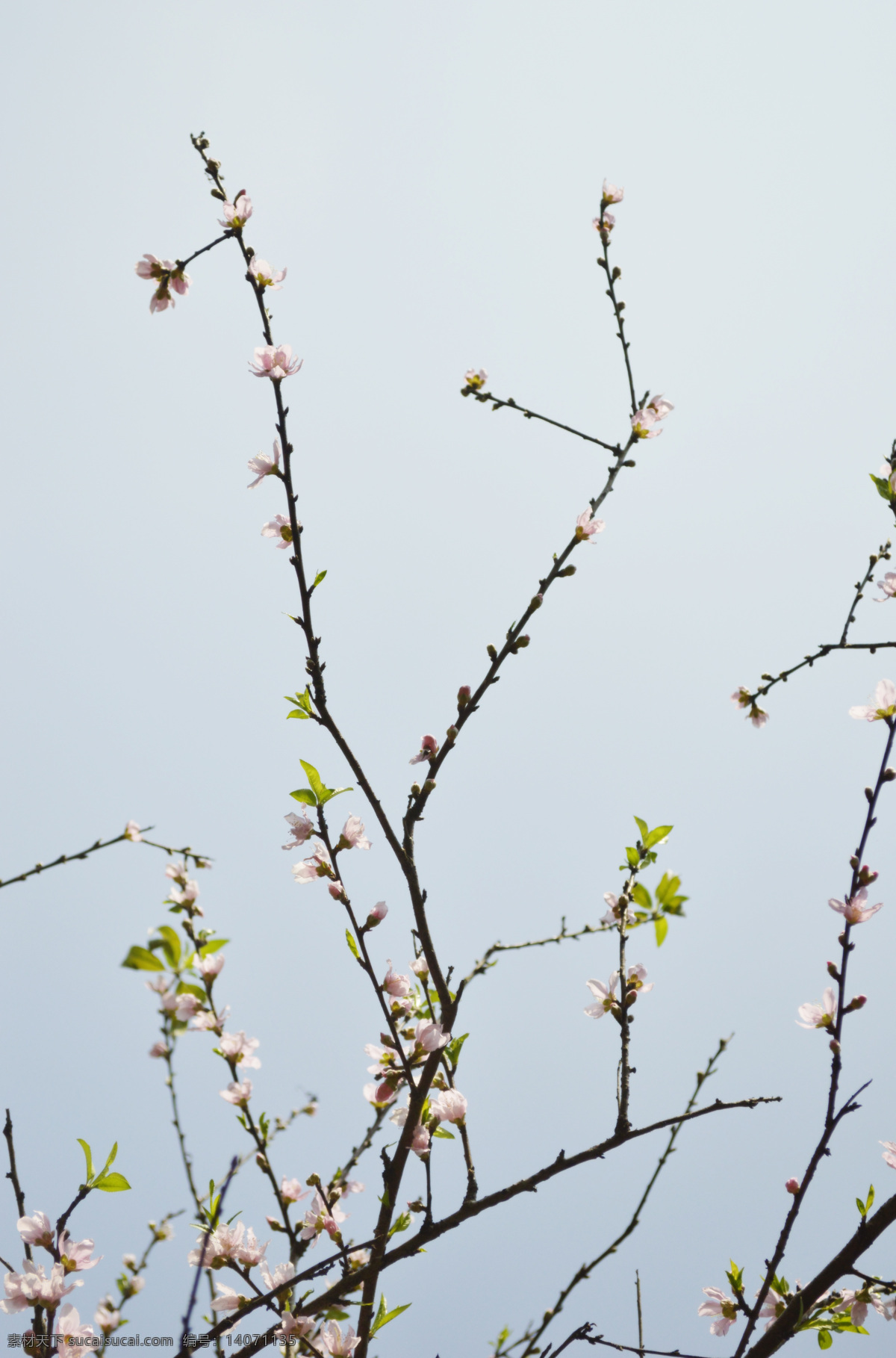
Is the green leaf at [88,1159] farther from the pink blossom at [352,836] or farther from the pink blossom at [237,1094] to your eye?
the pink blossom at [352,836]

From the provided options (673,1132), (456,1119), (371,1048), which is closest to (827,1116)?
(673,1132)

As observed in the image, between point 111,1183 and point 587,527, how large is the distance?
84.4 inches

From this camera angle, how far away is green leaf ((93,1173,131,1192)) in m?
1.65

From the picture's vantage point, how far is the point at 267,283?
90.2 inches

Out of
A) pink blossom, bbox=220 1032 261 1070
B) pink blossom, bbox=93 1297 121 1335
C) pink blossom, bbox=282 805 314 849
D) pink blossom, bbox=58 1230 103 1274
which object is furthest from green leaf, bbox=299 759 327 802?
pink blossom, bbox=93 1297 121 1335


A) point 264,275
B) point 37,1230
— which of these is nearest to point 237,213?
point 264,275

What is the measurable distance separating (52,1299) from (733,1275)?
5.91ft

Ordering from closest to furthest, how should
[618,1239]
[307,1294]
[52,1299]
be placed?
[52,1299] → [618,1239] → [307,1294]

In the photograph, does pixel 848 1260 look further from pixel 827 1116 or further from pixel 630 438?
pixel 630 438

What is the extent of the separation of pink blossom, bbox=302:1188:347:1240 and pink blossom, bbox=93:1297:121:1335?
2.70m

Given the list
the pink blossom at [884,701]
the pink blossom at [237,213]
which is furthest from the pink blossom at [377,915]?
the pink blossom at [237,213]

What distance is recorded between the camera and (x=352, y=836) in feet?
6.86

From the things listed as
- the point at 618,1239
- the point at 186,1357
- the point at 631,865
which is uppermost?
the point at 631,865

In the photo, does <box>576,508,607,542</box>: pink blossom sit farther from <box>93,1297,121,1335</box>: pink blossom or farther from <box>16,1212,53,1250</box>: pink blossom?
<box>93,1297,121,1335</box>: pink blossom
